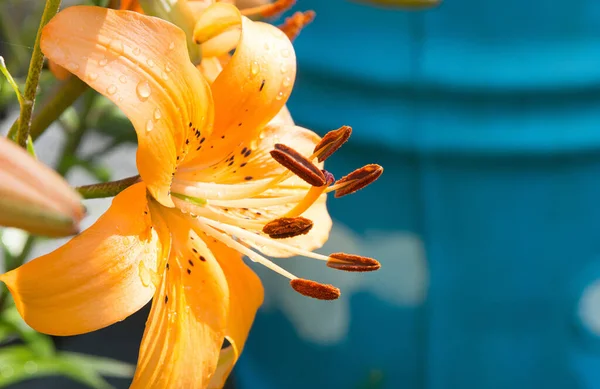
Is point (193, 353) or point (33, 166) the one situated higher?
point (33, 166)

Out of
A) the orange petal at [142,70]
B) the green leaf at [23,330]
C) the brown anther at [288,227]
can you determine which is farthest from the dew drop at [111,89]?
the green leaf at [23,330]

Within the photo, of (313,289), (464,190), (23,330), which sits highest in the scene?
(313,289)

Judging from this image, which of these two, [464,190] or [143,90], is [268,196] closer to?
[143,90]

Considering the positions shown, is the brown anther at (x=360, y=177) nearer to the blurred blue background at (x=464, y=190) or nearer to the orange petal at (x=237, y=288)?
the orange petal at (x=237, y=288)

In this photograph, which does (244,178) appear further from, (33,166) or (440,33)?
(440,33)

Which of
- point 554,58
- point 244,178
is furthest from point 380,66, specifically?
point 244,178

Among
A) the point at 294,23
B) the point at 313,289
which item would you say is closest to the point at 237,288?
the point at 313,289

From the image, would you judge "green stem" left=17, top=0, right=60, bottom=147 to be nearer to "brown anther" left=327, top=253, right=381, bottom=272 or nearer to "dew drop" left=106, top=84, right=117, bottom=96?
"dew drop" left=106, top=84, right=117, bottom=96

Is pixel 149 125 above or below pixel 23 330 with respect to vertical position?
above

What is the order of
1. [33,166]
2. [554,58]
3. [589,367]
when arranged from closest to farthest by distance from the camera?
[33,166]
[554,58]
[589,367]
